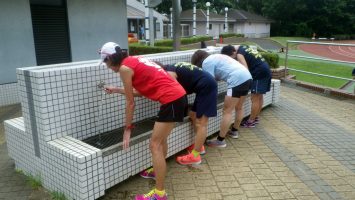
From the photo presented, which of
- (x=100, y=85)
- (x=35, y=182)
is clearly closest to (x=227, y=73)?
(x=100, y=85)

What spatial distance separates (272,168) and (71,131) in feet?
8.52

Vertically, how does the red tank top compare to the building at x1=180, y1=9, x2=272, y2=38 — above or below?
below

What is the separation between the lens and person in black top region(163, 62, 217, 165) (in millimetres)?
3908

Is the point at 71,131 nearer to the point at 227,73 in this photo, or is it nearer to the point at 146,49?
the point at 227,73

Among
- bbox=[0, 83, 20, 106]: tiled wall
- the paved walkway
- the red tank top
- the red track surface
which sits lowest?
the red track surface

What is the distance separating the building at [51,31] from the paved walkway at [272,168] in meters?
3.06

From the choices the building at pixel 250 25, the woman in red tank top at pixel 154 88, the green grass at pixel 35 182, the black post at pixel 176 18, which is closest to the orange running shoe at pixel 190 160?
the woman in red tank top at pixel 154 88

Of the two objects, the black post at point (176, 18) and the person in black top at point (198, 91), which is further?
the black post at point (176, 18)

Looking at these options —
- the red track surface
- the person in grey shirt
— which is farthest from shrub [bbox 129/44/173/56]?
the red track surface

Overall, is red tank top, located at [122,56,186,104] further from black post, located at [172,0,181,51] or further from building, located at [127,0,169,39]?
building, located at [127,0,169,39]

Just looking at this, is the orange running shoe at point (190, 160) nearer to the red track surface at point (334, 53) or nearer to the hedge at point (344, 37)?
the red track surface at point (334, 53)

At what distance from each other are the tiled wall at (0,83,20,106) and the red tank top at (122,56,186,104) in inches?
202

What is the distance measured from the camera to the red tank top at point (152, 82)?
315 cm

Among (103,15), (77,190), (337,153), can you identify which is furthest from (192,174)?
(103,15)
